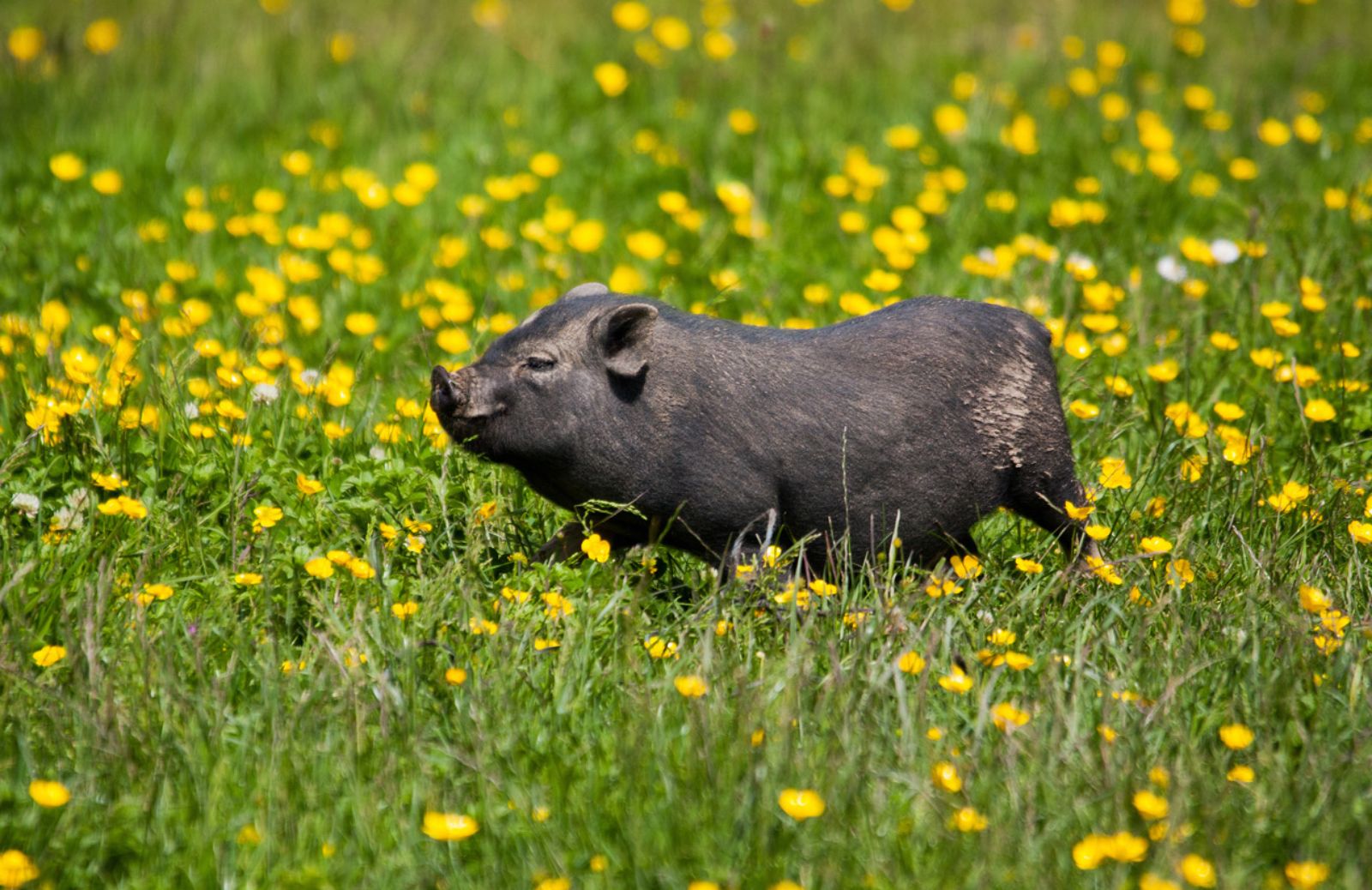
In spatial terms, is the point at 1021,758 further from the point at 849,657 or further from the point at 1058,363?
the point at 1058,363

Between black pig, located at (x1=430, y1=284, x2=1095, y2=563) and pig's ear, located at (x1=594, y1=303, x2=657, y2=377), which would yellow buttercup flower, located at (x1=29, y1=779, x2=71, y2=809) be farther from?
pig's ear, located at (x1=594, y1=303, x2=657, y2=377)

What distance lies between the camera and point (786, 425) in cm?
380

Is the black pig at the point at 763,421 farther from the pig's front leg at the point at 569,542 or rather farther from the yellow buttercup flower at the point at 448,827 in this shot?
the yellow buttercup flower at the point at 448,827

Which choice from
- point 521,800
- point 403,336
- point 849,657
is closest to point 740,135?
point 403,336

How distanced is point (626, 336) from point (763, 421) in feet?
1.32

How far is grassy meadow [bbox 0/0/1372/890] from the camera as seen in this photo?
304 cm

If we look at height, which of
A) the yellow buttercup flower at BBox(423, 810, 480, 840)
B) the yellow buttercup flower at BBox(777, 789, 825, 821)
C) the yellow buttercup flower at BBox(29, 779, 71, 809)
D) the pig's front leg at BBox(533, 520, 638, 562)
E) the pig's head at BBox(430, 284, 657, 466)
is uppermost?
the pig's head at BBox(430, 284, 657, 466)

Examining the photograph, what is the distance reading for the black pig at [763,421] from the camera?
371 cm

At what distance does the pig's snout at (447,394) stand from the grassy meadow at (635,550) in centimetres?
42

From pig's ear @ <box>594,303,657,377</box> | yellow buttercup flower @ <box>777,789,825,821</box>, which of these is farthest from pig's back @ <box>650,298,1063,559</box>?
yellow buttercup flower @ <box>777,789,825,821</box>

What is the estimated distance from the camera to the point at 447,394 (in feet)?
11.9

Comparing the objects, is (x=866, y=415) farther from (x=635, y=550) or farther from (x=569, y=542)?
(x=569, y=542)

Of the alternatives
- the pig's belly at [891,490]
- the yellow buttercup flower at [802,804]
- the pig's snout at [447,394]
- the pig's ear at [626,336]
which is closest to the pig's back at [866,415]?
the pig's belly at [891,490]

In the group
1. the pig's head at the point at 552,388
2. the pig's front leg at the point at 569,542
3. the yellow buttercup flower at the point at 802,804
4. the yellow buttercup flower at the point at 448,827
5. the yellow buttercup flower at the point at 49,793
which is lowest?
the yellow buttercup flower at the point at 802,804
